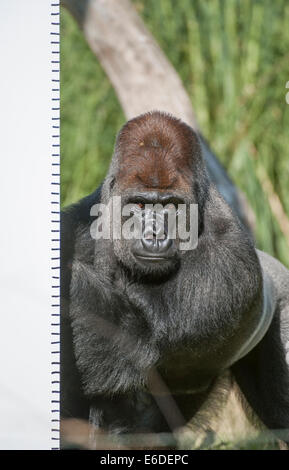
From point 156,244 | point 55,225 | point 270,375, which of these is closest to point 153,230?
point 156,244

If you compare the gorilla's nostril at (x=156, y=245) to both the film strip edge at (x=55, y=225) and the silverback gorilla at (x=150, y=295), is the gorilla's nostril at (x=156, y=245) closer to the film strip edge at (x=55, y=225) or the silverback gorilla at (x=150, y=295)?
the silverback gorilla at (x=150, y=295)

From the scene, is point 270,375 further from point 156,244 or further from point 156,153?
point 156,153

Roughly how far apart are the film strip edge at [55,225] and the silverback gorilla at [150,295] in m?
0.21

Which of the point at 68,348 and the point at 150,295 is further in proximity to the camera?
the point at 150,295

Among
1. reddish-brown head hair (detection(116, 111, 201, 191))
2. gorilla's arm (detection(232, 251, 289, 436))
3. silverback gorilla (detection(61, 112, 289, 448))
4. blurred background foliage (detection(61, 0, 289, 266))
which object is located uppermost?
blurred background foliage (detection(61, 0, 289, 266))

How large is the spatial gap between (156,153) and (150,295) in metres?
0.53

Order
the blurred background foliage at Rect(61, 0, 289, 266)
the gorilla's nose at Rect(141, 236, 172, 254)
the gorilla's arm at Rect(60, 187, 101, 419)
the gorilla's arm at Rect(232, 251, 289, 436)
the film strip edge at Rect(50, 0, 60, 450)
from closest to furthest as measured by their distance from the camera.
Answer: the film strip edge at Rect(50, 0, 60, 450)
the gorilla's arm at Rect(60, 187, 101, 419)
the gorilla's nose at Rect(141, 236, 172, 254)
the gorilla's arm at Rect(232, 251, 289, 436)
the blurred background foliage at Rect(61, 0, 289, 266)

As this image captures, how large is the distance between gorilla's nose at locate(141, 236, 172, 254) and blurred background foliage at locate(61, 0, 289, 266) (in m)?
1.28

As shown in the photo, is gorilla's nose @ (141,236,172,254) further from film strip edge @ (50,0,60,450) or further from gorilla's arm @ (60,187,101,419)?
film strip edge @ (50,0,60,450)

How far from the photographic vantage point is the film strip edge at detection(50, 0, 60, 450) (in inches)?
84.0

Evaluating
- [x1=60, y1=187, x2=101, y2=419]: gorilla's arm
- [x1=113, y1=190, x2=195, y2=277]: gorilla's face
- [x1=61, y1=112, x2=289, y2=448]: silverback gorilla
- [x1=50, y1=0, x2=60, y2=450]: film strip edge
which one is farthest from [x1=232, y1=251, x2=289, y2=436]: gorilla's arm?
[x1=50, y1=0, x2=60, y2=450]: film strip edge

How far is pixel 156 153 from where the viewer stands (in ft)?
8.36

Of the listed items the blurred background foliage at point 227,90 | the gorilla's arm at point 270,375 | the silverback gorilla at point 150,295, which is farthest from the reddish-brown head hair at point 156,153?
the blurred background foliage at point 227,90
